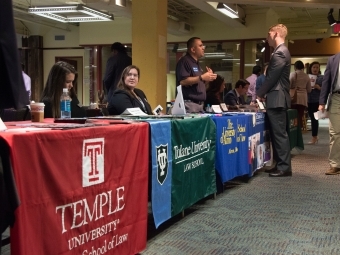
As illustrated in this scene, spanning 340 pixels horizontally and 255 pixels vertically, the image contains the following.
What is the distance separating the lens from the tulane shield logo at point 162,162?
221 centimetres

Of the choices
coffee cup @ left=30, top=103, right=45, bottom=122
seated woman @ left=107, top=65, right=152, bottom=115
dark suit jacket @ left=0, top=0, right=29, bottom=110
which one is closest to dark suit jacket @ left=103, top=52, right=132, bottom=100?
seated woman @ left=107, top=65, right=152, bottom=115

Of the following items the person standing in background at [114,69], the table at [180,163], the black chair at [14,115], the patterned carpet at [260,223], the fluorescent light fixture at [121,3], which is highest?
the fluorescent light fixture at [121,3]

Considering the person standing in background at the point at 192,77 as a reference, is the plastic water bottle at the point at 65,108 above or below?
below

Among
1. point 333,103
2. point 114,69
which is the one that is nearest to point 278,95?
point 333,103

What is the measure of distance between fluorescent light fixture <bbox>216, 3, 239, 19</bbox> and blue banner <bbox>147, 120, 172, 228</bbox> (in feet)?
20.2

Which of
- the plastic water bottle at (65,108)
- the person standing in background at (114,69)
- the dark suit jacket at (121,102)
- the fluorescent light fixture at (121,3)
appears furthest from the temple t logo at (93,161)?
Result: the fluorescent light fixture at (121,3)

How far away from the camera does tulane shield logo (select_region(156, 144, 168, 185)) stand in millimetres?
2211

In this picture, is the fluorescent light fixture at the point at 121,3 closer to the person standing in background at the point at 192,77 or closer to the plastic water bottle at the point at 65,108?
the person standing in background at the point at 192,77

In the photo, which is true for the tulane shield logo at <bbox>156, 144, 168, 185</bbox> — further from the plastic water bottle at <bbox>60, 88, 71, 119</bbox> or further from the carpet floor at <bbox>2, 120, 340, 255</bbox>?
the plastic water bottle at <bbox>60, 88, 71, 119</bbox>

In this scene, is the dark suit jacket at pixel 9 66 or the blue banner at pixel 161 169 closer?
the dark suit jacket at pixel 9 66

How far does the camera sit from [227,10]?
27.2 ft

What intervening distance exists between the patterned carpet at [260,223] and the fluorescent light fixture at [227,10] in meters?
4.97

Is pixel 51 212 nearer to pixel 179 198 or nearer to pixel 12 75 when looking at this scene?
pixel 12 75

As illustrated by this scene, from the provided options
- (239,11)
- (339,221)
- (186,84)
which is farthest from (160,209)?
(239,11)
